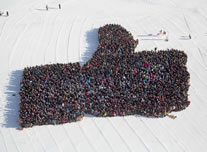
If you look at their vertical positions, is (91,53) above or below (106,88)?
above

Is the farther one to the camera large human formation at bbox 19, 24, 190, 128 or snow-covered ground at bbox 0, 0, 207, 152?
large human formation at bbox 19, 24, 190, 128

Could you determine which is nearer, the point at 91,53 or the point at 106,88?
the point at 106,88

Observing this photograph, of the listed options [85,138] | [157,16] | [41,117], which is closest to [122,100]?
[85,138]

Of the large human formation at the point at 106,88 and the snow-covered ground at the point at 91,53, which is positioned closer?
the snow-covered ground at the point at 91,53
